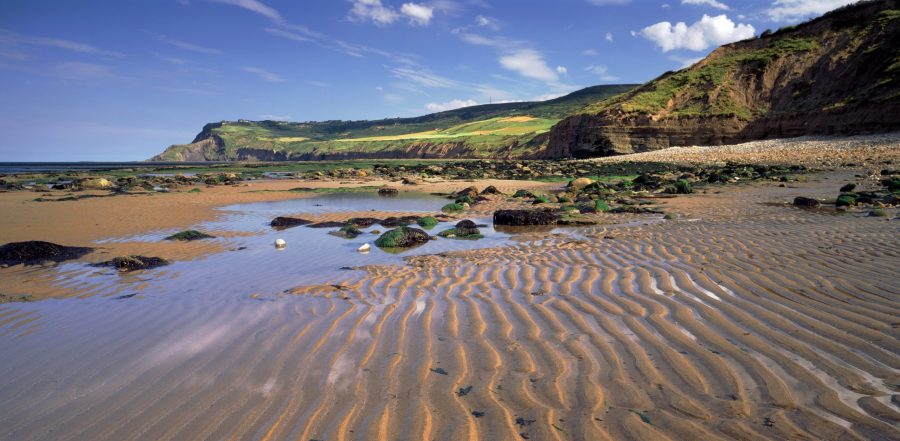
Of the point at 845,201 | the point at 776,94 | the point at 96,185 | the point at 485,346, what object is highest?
the point at 776,94

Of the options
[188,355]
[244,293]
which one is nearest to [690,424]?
[188,355]

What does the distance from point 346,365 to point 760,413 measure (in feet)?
8.74

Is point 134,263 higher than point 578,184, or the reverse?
point 578,184

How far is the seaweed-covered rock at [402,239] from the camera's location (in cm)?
909

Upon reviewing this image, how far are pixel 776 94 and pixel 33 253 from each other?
173 feet

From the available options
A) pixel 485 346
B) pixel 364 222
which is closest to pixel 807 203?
pixel 364 222

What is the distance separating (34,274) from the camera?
24.5 feet

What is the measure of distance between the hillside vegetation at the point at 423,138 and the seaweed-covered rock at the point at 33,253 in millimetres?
65577

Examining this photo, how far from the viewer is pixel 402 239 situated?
9203 mm

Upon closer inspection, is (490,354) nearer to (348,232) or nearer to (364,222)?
(348,232)

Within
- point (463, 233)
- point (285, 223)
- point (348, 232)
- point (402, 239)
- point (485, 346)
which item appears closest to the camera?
point (485, 346)

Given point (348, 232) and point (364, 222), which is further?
point (364, 222)

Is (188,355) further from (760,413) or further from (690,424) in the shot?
(760,413)

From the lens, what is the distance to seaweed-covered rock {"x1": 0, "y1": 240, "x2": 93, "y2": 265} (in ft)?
27.3
